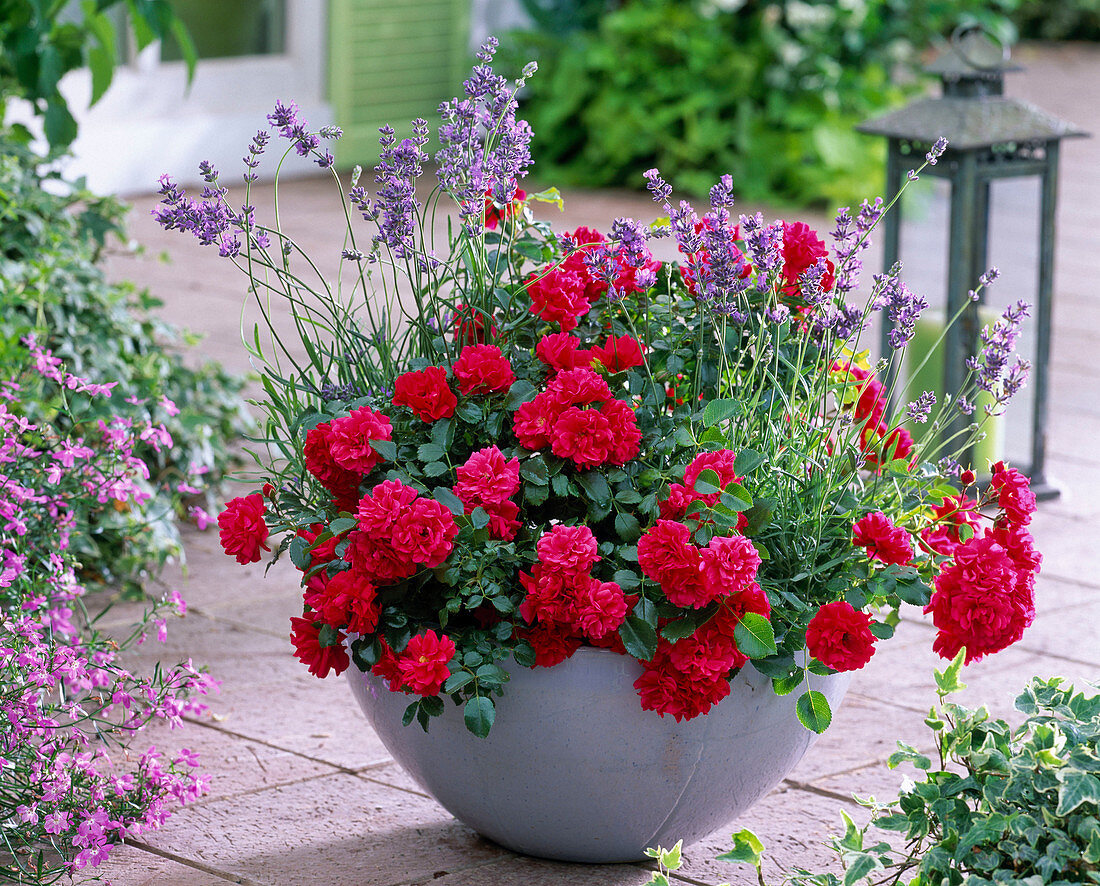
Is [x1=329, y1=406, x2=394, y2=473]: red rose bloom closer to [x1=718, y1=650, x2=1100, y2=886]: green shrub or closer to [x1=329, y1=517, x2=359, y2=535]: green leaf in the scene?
[x1=329, y1=517, x2=359, y2=535]: green leaf

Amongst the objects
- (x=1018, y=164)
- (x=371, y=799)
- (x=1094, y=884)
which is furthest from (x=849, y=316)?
(x=1018, y=164)

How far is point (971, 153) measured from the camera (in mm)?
3672

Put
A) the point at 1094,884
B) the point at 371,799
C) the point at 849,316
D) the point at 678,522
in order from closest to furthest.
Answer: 1. the point at 1094,884
2. the point at 678,522
3. the point at 849,316
4. the point at 371,799

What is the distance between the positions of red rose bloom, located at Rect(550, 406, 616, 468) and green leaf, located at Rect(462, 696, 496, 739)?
1.06 ft

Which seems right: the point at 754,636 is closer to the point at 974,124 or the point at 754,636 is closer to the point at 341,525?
the point at 341,525

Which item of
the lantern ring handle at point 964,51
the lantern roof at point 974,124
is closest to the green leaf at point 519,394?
the lantern roof at point 974,124

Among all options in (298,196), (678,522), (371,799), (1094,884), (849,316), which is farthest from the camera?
(298,196)

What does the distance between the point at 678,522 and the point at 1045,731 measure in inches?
19.2

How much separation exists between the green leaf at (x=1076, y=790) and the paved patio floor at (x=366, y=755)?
0.67 m

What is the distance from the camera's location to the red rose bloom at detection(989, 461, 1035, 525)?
198 cm

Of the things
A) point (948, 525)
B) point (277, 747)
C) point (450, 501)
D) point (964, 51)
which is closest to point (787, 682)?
point (948, 525)

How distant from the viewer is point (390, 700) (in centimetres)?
204

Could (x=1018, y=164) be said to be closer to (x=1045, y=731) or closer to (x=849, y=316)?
(x=849, y=316)

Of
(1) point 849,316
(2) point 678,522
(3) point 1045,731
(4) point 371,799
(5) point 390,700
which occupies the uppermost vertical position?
(1) point 849,316
